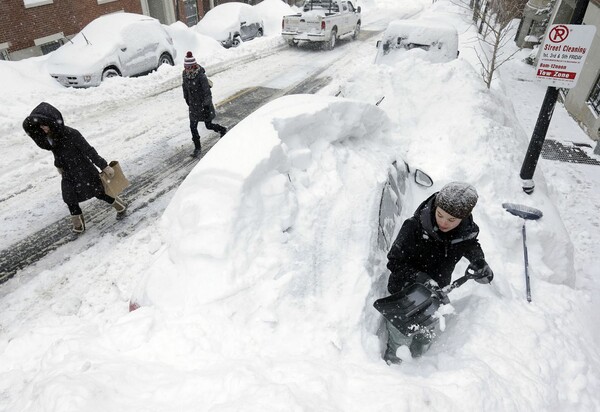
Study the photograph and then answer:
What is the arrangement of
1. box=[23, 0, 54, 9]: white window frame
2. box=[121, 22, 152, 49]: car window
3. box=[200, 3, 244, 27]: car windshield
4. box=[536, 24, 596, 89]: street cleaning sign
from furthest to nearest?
box=[200, 3, 244, 27]: car windshield, box=[23, 0, 54, 9]: white window frame, box=[121, 22, 152, 49]: car window, box=[536, 24, 596, 89]: street cleaning sign

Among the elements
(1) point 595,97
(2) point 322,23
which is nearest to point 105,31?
(2) point 322,23

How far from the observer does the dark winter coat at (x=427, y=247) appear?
2680 millimetres

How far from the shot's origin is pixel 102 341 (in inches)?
105

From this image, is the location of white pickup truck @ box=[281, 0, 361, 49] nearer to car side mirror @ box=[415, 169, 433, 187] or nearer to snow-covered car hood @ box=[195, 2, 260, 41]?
snow-covered car hood @ box=[195, 2, 260, 41]

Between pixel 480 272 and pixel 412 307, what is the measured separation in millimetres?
601

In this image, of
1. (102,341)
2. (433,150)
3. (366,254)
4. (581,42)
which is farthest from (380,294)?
(581,42)

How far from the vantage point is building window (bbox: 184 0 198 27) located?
20.1m

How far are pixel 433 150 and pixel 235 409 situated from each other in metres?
4.77

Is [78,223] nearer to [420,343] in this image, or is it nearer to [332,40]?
[420,343]

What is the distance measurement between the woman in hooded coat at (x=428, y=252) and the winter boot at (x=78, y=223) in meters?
4.23

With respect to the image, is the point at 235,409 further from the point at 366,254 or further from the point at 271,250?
the point at 366,254

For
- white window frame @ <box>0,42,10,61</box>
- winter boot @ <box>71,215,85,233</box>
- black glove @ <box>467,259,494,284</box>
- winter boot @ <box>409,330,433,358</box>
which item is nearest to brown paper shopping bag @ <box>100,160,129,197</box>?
winter boot @ <box>71,215,85,233</box>

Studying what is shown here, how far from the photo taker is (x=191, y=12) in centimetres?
2062

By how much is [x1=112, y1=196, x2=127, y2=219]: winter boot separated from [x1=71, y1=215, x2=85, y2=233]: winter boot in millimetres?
449
